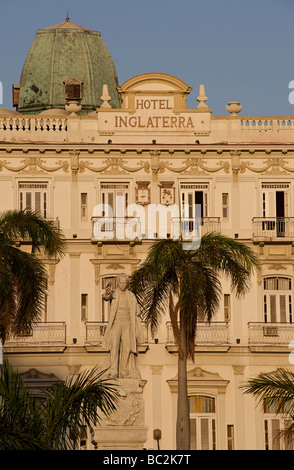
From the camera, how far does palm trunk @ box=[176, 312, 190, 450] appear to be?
45.8 meters

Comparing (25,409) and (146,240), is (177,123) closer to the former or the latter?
(146,240)

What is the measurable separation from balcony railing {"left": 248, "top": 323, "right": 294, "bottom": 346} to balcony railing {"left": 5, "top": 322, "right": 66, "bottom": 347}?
7.94 metres

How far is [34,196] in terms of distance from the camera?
56.1 meters

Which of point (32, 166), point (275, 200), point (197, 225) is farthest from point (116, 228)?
point (275, 200)

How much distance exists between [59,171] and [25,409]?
24776 mm

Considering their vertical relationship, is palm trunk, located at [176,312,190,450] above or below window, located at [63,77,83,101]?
below

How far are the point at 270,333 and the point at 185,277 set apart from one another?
11.6 metres

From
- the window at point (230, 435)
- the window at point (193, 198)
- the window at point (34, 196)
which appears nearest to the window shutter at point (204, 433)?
the window at point (230, 435)

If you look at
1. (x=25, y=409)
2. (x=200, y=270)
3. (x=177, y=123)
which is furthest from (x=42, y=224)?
(x=177, y=123)

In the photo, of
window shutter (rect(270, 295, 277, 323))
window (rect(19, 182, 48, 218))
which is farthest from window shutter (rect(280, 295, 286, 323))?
window (rect(19, 182, 48, 218))

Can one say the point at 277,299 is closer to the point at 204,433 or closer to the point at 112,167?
the point at 204,433

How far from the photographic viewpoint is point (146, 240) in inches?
2189

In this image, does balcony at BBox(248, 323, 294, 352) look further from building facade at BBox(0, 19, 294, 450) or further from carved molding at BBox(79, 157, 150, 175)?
carved molding at BBox(79, 157, 150, 175)

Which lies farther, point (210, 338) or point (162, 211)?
point (162, 211)
